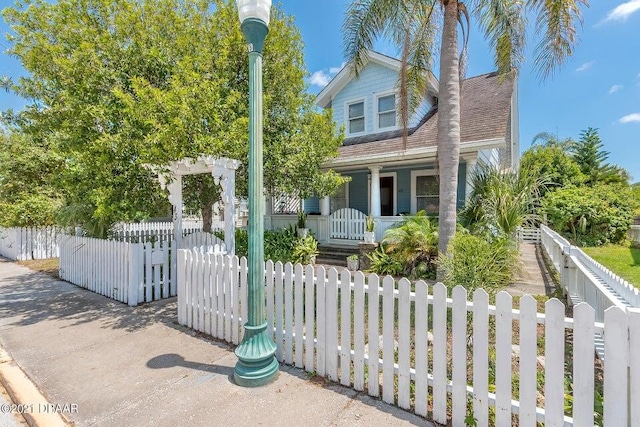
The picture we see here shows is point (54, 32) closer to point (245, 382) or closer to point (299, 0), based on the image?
point (299, 0)

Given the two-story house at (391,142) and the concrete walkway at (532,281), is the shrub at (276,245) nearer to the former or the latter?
the two-story house at (391,142)

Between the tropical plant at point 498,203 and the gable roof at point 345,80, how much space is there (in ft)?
15.5

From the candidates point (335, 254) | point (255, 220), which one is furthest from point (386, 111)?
point (255, 220)

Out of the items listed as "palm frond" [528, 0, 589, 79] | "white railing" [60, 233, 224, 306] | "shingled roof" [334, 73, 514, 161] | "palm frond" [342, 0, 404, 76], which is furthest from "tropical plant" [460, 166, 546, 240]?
"white railing" [60, 233, 224, 306]

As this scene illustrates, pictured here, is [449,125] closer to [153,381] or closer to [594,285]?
[594,285]

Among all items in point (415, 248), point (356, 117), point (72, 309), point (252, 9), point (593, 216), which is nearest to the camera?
point (252, 9)

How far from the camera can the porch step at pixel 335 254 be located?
10.1 metres

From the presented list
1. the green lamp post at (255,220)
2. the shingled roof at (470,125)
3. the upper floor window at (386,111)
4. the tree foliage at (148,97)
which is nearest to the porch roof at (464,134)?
the shingled roof at (470,125)

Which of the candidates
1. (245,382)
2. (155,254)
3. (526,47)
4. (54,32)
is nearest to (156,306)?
(155,254)

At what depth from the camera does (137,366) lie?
3.57 meters

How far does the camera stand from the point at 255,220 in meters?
3.27

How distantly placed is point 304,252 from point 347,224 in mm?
1797

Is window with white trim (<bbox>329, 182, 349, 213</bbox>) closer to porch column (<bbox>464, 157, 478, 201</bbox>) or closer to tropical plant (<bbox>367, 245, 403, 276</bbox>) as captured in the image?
tropical plant (<bbox>367, 245, 403, 276</bbox>)

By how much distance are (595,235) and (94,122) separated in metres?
16.2
